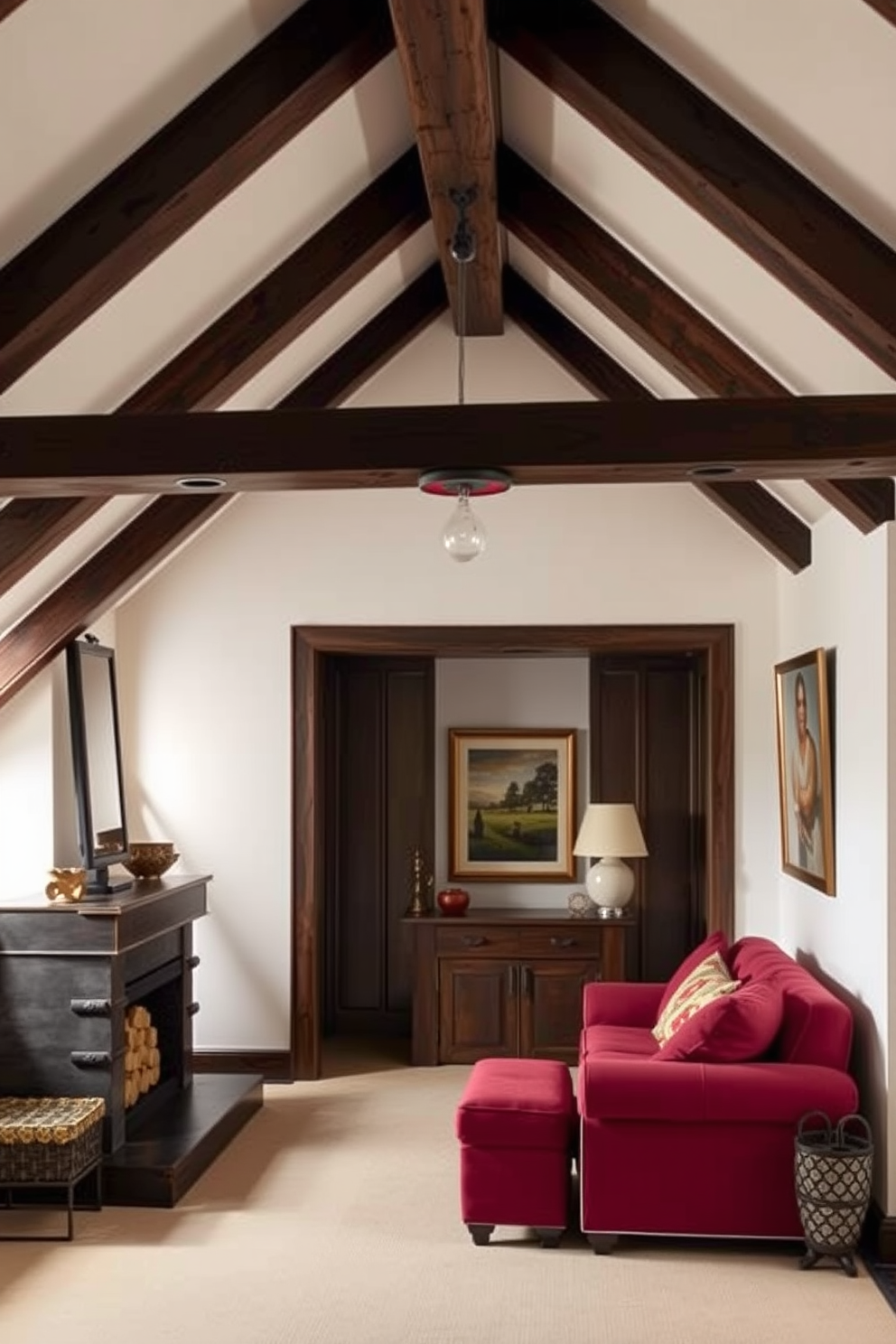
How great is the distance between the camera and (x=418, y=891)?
27.1 feet

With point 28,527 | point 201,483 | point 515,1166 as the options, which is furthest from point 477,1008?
point 201,483

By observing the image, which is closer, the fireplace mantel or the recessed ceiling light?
the recessed ceiling light

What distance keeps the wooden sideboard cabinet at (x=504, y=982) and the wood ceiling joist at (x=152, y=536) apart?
238 cm

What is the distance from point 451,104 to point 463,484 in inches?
42.1

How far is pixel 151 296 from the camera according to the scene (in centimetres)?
487

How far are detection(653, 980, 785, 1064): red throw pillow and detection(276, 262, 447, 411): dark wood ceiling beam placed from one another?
3.25 meters

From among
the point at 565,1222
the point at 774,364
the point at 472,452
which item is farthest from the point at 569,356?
the point at 565,1222

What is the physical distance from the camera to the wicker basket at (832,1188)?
4770 millimetres

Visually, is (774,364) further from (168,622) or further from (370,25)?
(168,622)

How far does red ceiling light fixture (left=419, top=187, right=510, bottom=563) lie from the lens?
13.5ft

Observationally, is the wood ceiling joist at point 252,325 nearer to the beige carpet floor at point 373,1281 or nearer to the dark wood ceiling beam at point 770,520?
the dark wood ceiling beam at point 770,520

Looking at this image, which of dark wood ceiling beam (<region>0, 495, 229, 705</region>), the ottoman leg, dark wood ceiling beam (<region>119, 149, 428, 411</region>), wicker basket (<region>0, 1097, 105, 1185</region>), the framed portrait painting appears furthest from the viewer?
dark wood ceiling beam (<region>0, 495, 229, 705</region>)

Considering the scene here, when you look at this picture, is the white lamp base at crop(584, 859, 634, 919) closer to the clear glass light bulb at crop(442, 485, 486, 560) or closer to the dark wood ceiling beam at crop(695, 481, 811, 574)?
the dark wood ceiling beam at crop(695, 481, 811, 574)

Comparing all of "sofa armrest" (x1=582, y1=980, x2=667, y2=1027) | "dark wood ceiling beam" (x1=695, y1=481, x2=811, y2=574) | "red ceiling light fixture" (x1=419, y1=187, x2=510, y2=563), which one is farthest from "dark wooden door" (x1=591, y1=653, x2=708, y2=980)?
"red ceiling light fixture" (x1=419, y1=187, x2=510, y2=563)
